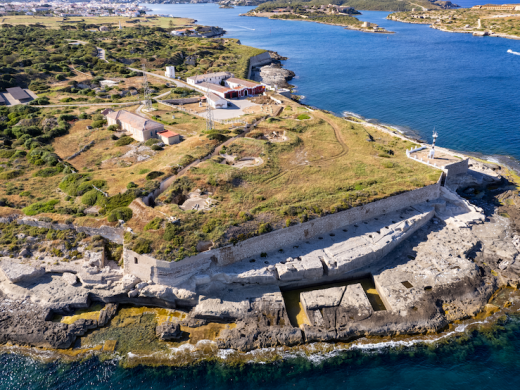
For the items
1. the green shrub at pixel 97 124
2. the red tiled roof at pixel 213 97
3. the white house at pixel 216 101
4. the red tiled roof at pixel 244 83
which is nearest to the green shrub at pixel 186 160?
the green shrub at pixel 97 124

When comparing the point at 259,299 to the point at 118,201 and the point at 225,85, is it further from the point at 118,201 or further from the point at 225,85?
the point at 225,85

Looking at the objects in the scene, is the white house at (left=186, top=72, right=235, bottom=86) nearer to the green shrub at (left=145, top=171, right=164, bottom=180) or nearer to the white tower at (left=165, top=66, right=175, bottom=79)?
the white tower at (left=165, top=66, right=175, bottom=79)

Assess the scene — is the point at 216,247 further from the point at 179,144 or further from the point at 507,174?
the point at 507,174

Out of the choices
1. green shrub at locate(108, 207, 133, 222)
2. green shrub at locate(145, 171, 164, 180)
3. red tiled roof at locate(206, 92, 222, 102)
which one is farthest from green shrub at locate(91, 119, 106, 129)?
green shrub at locate(108, 207, 133, 222)

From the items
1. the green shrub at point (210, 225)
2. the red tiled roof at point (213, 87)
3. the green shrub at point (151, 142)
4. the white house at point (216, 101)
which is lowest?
the green shrub at point (210, 225)

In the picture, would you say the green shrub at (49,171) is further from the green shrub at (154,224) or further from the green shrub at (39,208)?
the green shrub at (154,224)

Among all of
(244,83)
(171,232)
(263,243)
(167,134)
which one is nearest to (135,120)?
(167,134)

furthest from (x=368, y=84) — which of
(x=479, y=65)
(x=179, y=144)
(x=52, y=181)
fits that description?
(x=52, y=181)
